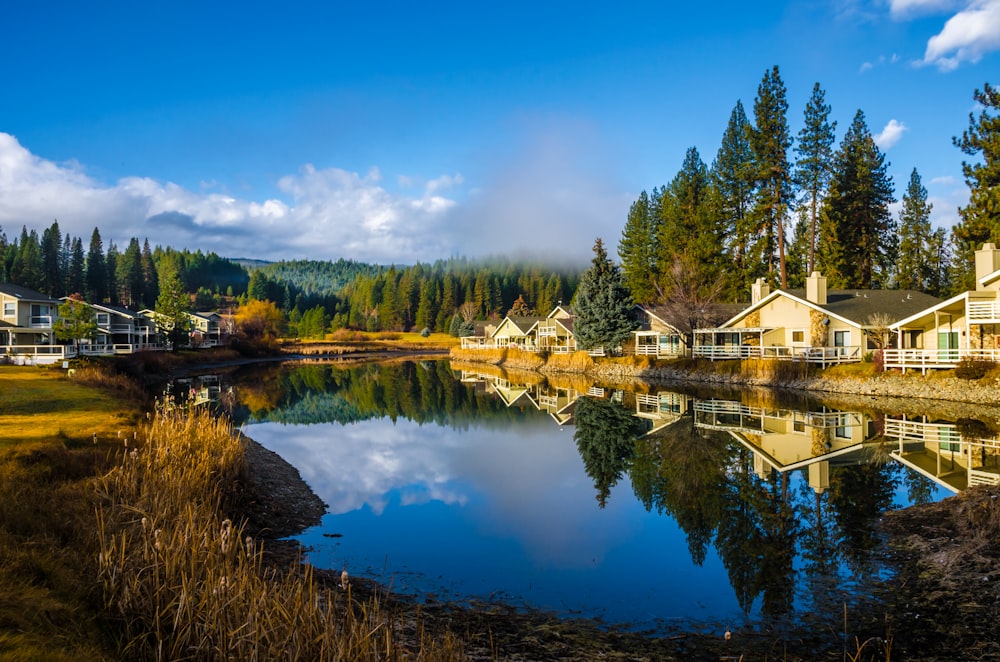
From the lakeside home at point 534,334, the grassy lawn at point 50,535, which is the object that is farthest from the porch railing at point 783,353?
the grassy lawn at point 50,535

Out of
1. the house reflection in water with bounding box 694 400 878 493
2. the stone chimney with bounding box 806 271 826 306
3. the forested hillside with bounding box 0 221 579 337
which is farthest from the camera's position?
the forested hillside with bounding box 0 221 579 337

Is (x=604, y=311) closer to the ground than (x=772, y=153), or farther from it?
closer to the ground

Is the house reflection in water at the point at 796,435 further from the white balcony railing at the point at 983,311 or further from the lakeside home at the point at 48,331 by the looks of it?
the lakeside home at the point at 48,331

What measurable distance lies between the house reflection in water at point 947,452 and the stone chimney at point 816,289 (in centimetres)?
1613

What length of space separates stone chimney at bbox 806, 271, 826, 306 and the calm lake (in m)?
11.4

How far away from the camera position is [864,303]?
35.2 meters

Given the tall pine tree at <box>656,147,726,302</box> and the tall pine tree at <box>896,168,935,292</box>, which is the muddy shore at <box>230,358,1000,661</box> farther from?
the tall pine tree at <box>896,168,935,292</box>

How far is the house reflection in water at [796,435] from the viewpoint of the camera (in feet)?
49.6

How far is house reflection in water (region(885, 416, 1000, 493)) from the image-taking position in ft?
42.8

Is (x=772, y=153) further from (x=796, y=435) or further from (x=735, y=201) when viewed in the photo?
(x=796, y=435)

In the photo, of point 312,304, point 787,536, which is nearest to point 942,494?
point 787,536

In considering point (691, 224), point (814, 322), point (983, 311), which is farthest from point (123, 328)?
point (983, 311)

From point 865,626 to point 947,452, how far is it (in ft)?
38.3

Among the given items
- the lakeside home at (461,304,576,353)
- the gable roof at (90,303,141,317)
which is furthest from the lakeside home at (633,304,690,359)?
the gable roof at (90,303,141,317)
